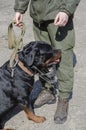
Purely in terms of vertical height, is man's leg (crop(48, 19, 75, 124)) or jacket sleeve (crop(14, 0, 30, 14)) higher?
jacket sleeve (crop(14, 0, 30, 14))

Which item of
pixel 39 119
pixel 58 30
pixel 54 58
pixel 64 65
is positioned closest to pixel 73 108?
pixel 39 119

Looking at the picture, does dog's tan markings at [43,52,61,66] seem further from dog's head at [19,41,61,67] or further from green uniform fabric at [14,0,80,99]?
green uniform fabric at [14,0,80,99]

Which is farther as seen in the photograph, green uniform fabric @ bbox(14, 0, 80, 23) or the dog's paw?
the dog's paw

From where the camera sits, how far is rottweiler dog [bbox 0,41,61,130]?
166 inches

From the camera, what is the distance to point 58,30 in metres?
4.29

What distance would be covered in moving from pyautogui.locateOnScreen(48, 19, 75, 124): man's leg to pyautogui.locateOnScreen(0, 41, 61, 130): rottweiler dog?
124 mm

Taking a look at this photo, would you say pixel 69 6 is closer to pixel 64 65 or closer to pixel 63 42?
pixel 63 42

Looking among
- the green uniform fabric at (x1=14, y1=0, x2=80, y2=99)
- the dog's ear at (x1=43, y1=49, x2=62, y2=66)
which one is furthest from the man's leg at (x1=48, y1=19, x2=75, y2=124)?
the dog's ear at (x1=43, y1=49, x2=62, y2=66)

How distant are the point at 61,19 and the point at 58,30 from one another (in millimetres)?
354

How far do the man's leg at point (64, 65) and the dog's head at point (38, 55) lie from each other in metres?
0.13

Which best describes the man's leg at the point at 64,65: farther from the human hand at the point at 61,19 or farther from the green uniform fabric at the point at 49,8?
the human hand at the point at 61,19

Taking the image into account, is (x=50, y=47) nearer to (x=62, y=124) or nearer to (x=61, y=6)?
(x=61, y=6)

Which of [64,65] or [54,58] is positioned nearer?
[54,58]

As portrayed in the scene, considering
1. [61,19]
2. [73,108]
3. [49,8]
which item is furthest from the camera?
[73,108]
